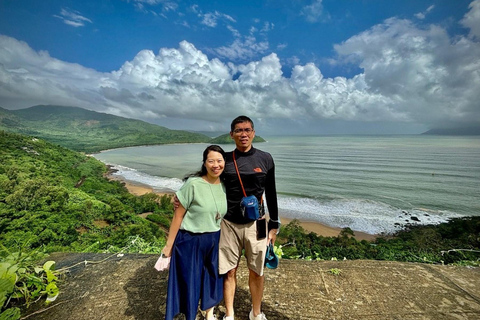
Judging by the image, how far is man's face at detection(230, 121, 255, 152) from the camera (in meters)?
2.04

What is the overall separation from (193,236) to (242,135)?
1005mm

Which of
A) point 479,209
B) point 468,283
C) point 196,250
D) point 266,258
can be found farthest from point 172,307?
point 479,209

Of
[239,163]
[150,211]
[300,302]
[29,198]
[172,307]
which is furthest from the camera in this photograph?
[150,211]


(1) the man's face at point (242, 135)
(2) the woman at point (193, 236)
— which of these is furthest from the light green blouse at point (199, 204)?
(1) the man's face at point (242, 135)

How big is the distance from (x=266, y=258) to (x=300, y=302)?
0.73 m

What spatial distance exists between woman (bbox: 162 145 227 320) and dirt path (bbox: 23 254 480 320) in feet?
1.67

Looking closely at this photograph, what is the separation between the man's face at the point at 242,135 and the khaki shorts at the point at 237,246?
727 millimetres

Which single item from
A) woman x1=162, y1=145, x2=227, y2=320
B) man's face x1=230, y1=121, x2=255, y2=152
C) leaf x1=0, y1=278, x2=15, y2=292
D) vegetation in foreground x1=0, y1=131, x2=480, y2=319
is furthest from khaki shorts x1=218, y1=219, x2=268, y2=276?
vegetation in foreground x1=0, y1=131, x2=480, y2=319

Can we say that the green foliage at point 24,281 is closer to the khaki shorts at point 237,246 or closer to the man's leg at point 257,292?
the khaki shorts at point 237,246

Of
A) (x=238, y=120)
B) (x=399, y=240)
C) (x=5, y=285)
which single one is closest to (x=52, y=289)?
(x=5, y=285)

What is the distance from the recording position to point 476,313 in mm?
2156

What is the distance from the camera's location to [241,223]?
2039 mm

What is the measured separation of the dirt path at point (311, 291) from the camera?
7.20ft

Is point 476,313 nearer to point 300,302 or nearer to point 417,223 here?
point 300,302
